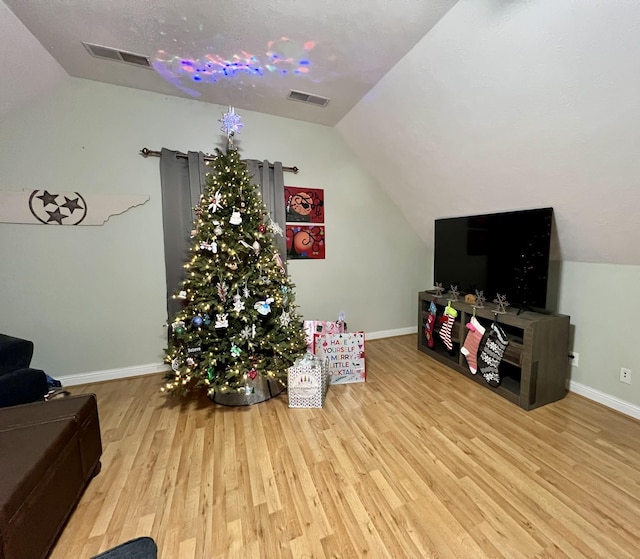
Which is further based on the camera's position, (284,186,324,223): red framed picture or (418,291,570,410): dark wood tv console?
(284,186,324,223): red framed picture

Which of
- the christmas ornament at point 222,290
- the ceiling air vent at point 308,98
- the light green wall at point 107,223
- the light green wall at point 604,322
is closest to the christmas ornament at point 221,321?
the christmas ornament at point 222,290

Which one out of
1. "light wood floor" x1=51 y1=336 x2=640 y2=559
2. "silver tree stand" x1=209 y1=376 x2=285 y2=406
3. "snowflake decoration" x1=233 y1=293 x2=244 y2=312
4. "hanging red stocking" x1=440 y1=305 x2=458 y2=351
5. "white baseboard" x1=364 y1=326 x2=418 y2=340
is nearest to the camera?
"light wood floor" x1=51 y1=336 x2=640 y2=559

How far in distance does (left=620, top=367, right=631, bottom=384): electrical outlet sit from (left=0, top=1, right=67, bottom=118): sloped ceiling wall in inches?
177

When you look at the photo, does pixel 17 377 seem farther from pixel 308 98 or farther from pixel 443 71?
pixel 443 71

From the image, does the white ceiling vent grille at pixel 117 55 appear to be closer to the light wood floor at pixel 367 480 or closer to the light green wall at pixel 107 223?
the light green wall at pixel 107 223

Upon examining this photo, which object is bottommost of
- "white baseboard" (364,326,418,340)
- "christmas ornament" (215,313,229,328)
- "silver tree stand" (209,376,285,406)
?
"silver tree stand" (209,376,285,406)

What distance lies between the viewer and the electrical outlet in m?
2.05

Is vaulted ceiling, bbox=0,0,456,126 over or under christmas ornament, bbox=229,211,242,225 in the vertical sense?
over

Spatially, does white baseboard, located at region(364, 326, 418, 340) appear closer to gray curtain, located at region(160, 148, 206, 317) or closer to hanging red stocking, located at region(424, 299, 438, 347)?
hanging red stocking, located at region(424, 299, 438, 347)

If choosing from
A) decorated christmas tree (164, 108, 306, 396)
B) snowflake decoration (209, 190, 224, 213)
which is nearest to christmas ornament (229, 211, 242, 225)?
decorated christmas tree (164, 108, 306, 396)

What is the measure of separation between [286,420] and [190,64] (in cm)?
265

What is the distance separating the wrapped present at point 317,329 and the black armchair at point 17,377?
Result: 1826 mm

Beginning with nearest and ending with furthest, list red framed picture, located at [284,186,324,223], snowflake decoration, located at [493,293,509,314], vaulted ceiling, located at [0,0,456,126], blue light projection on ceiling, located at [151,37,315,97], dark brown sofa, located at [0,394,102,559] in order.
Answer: dark brown sofa, located at [0,394,102,559] → vaulted ceiling, located at [0,0,456,126] → blue light projection on ceiling, located at [151,37,315,97] → snowflake decoration, located at [493,293,509,314] → red framed picture, located at [284,186,324,223]

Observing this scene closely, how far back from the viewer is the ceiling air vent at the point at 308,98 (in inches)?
97.6
